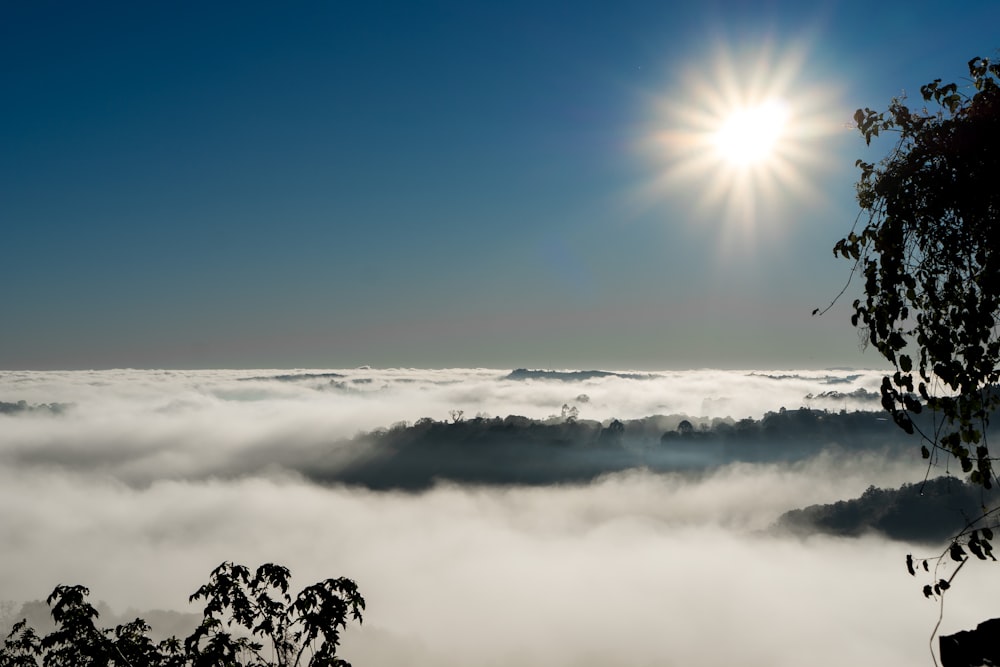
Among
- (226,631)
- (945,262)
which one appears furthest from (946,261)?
(226,631)

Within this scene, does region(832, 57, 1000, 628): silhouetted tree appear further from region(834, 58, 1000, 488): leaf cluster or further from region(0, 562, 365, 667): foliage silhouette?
region(0, 562, 365, 667): foliage silhouette

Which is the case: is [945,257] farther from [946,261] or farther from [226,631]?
[226,631]

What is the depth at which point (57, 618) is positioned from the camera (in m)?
7.73

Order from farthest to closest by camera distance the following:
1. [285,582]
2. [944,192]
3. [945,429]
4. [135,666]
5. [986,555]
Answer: [285,582] < [135,666] < [945,429] < [944,192] < [986,555]

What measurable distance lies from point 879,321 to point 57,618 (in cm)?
993

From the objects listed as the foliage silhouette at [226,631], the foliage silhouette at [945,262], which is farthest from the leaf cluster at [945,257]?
the foliage silhouette at [226,631]

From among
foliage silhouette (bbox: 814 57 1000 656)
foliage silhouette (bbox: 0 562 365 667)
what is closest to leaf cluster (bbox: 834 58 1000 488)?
foliage silhouette (bbox: 814 57 1000 656)

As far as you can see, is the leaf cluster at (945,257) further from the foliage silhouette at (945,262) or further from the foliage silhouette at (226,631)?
the foliage silhouette at (226,631)

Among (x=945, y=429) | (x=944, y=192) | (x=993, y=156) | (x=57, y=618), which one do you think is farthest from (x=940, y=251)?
(x=57, y=618)

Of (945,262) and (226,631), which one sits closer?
(945,262)

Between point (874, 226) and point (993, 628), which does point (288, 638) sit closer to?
point (993, 628)

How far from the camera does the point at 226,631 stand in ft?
28.9

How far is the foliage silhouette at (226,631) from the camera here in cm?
808

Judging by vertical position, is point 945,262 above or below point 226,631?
above
